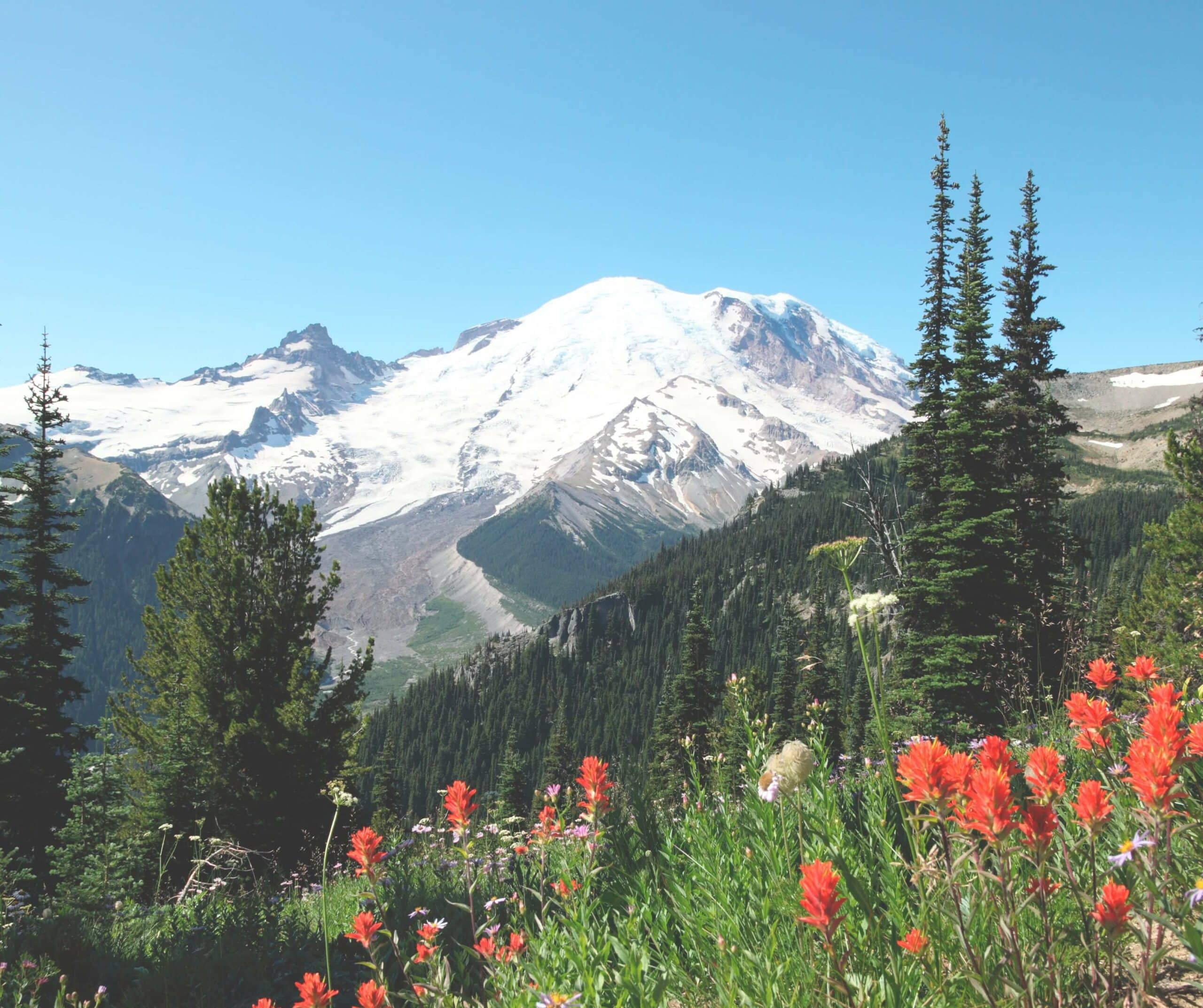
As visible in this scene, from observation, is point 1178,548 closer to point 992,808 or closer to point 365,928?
point 992,808

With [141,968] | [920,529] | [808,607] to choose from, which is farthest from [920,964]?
[808,607]

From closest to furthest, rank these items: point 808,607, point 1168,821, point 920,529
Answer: point 1168,821, point 920,529, point 808,607

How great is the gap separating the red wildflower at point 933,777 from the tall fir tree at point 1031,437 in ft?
54.0

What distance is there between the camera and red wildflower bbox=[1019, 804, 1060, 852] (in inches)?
59.7

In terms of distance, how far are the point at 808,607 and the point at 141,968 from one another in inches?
6125

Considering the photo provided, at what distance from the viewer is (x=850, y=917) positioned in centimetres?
242

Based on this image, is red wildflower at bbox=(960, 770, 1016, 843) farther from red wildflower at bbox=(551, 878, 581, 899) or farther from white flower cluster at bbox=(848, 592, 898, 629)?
red wildflower at bbox=(551, 878, 581, 899)

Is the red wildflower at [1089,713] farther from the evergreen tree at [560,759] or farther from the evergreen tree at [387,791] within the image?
the evergreen tree at [560,759]

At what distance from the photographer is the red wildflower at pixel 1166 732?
1.58 metres

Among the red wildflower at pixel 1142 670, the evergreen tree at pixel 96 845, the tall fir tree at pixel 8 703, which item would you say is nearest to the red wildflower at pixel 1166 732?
the red wildflower at pixel 1142 670

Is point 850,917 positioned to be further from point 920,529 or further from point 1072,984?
point 920,529

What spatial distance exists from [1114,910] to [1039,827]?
0.88 feet

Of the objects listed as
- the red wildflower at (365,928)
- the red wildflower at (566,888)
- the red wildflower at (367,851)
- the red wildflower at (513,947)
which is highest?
the red wildflower at (367,851)

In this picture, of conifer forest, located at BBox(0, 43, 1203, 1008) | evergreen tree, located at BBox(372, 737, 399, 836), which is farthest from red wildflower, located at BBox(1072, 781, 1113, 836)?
evergreen tree, located at BBox(372, 737, 399, 836)
